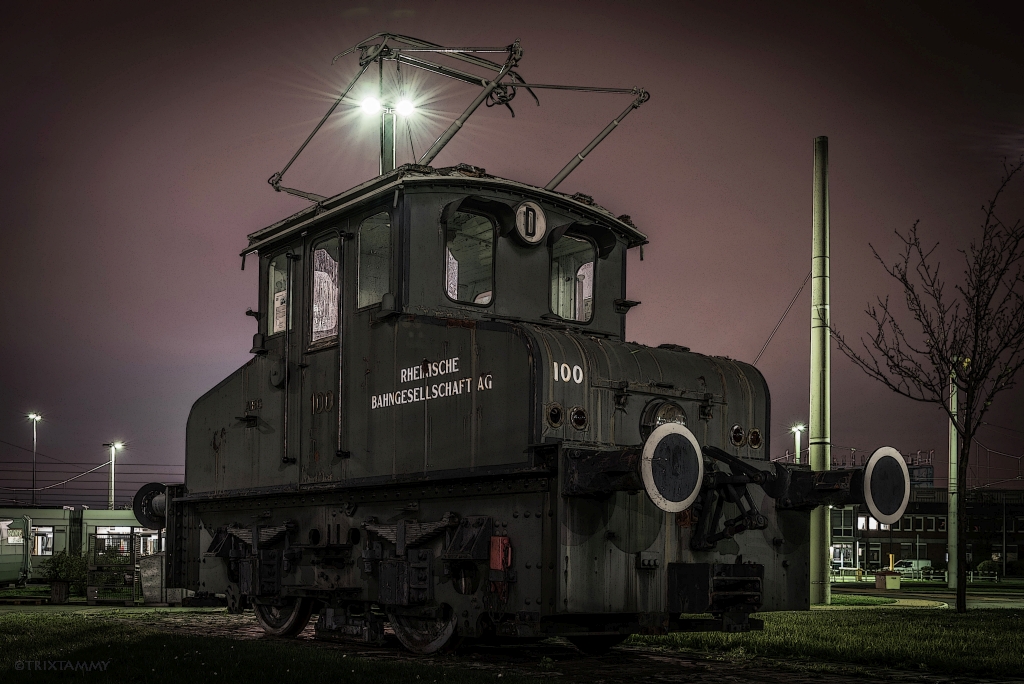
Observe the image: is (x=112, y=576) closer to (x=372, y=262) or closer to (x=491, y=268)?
(x=372, y=262)

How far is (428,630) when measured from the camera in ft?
36.8

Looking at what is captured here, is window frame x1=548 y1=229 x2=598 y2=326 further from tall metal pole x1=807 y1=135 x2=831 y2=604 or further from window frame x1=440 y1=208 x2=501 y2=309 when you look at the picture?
tall metal pole x1=807 y1=135 x2=831 y2=604

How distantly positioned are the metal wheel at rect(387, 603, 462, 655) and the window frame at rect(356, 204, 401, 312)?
3127mm

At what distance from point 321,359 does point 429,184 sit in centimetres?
260

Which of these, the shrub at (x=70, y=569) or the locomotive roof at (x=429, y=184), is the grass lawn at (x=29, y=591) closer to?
the shrub at (x=70, y=569)

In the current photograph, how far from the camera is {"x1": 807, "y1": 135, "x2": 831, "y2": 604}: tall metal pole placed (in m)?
19.0

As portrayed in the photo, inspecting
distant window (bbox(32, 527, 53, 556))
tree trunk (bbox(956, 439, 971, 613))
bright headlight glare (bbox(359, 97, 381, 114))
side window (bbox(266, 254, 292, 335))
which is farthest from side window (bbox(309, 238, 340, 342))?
→ distant window (bbox(32, 527, 53, 556))

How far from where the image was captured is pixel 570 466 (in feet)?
31.3

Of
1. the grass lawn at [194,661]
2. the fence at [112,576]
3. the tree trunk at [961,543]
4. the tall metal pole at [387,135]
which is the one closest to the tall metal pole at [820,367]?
the tree trunk at [961,543]

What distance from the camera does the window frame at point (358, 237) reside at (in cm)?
1162

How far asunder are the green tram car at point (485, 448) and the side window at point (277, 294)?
45 millimetres

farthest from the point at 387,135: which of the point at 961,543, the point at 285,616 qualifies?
the point at 961,543

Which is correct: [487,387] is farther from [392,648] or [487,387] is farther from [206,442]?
[206,442]

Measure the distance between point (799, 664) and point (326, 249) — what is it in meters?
6.69
